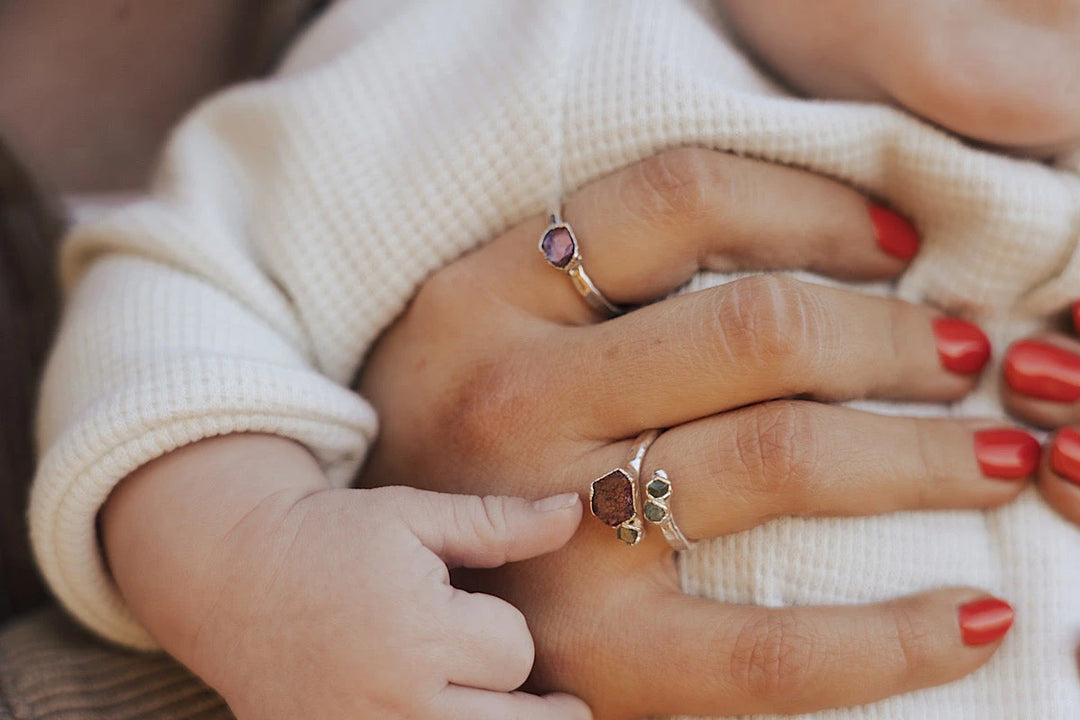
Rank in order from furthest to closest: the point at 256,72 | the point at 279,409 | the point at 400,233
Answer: the point at 256,72 → the point at 400,233 → the point at 279,409

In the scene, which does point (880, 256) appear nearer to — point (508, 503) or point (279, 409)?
point (508, 503)

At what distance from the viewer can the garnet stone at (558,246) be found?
80 centimetres

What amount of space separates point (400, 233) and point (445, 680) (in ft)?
1.41

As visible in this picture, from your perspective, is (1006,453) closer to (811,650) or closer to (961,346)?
(961,346)

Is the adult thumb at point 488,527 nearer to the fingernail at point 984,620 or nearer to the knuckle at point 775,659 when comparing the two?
the knuckle at point 775,659

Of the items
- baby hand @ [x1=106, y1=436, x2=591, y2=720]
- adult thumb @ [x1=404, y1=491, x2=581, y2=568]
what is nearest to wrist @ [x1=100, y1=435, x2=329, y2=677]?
baby hand @ [x1=106, y1=436, x2=591, y2=720]

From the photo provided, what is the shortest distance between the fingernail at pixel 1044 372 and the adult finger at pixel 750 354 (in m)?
0.03

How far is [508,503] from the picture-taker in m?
0.70

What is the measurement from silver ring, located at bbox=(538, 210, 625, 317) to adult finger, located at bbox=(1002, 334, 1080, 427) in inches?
14.8

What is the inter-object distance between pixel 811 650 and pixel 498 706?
0.24 metres

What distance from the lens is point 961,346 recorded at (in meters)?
0.79

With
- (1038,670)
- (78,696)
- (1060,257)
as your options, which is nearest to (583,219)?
(1060,257)

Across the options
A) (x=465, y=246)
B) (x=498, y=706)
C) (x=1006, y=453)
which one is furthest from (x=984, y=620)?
(x=465, y=246)

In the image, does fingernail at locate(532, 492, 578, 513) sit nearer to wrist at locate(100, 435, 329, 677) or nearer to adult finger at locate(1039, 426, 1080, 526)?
wrist at locate(100, 435, 329, 677)
